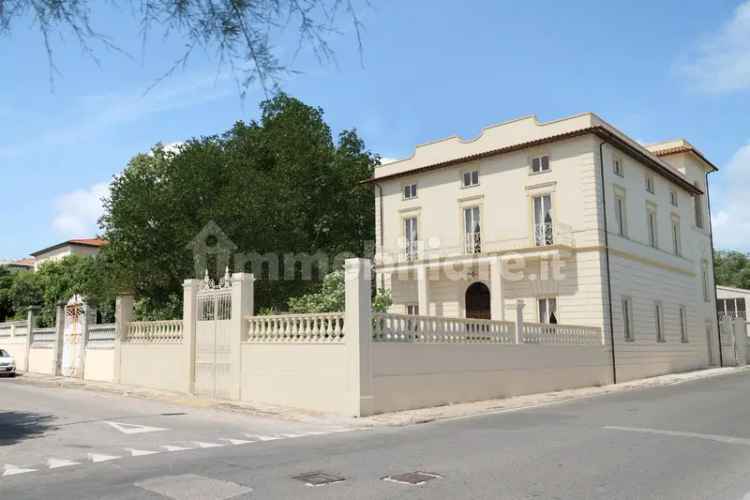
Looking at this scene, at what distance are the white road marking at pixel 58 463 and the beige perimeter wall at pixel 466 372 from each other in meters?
6.50

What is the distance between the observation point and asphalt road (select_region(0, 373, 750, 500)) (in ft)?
20.8

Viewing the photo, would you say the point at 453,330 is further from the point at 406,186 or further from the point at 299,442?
the point at 406,186

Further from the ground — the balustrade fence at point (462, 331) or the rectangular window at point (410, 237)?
the rectangular window at point (410, 237)

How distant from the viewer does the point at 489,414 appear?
13.9 m

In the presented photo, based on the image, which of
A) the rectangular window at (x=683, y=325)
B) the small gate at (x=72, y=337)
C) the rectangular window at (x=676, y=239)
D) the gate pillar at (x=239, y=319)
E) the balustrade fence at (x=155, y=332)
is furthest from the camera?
the rectangular window at (x=676, y=239)

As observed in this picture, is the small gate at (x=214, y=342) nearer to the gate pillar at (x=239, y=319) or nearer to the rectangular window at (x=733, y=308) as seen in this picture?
the gate pillar at (x=239, y=319)

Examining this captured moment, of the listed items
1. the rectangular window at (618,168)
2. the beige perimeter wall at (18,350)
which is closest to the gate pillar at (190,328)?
the beige perimeter wall at (18,350)

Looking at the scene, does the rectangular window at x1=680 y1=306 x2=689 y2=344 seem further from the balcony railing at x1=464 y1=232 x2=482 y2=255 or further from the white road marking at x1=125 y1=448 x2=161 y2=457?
the white road marking at x1=125 y1=448 x2=161 y2=457

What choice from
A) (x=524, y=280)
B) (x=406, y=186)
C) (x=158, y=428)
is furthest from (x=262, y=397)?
(x=406, y=186)

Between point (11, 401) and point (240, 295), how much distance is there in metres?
6.20

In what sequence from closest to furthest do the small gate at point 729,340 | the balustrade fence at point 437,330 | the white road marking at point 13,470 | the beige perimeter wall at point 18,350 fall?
the white road marking at point 13,470 < the balustrade fence at point 437,330 < the beige perimeter wall at point 18,350 < the small gate at point 729,340

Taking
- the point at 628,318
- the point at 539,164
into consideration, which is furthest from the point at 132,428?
the point at 628,318

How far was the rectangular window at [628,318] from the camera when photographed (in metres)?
25.6

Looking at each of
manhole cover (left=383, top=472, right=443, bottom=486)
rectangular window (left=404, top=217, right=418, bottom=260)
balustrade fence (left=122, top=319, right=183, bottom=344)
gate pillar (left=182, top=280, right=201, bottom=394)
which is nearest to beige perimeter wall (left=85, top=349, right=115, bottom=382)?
balustrade fence (left=122, top=319, right=183, bottom=344)
